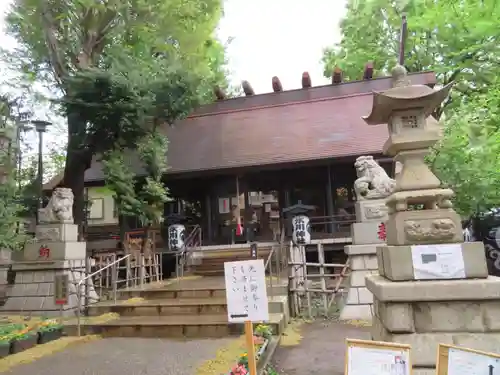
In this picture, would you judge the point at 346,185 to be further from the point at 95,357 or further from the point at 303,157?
the point at 95,357

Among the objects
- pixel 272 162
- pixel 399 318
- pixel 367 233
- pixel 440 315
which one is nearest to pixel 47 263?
pixel 367 233

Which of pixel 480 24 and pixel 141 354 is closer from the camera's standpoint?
pixel 141 354

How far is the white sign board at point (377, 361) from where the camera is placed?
297cm

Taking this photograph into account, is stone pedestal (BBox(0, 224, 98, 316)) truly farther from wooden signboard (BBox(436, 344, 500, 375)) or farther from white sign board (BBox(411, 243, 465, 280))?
wooden signboard (BBox(436, 344, 500, 375))

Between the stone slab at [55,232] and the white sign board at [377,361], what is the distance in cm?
818

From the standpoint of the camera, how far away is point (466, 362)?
285 cm


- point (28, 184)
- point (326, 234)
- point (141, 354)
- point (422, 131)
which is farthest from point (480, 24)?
point (28, 184)

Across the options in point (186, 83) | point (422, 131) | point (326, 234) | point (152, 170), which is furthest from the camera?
point (326, 234)

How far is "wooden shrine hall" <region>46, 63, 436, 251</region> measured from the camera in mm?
14719

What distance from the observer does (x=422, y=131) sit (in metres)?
4.45

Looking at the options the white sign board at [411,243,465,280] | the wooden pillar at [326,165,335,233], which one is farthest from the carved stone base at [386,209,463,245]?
the wooden pillar at [326,165,335,233]

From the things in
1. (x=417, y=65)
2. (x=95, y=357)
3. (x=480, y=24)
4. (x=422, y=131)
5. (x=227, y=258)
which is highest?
(x=417, y=65)

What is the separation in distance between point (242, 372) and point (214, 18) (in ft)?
47.3

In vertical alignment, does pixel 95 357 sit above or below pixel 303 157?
below
